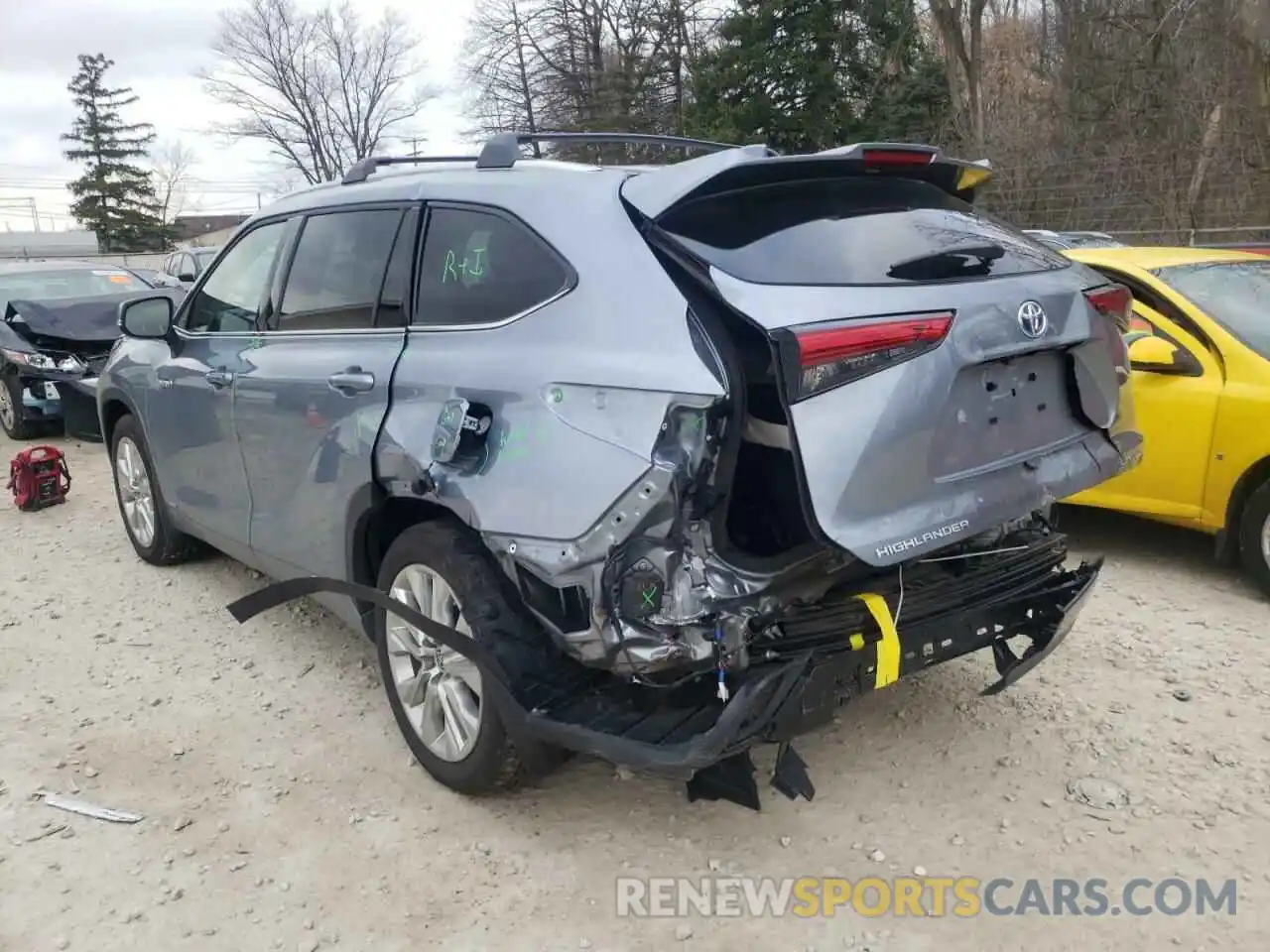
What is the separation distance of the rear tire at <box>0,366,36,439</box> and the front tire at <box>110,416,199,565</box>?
14.9 ft

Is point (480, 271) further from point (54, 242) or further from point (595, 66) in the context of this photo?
point (54, 242)

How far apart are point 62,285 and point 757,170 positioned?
10484mm

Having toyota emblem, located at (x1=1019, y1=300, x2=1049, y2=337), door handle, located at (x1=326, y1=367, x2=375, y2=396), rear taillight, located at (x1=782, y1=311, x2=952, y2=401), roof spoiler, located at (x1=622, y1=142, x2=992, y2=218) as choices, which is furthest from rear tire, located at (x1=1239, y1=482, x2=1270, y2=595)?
door handle, located at (x1=326, y1=367, x2=375, y2=396)

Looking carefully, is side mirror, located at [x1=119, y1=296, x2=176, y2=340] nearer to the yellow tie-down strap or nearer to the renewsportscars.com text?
the renewsportscars.com text

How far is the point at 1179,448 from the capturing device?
4758 millimetres

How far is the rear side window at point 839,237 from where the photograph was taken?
265 centimetres

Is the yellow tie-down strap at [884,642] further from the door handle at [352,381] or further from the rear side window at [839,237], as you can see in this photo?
the door handle at [352,381]

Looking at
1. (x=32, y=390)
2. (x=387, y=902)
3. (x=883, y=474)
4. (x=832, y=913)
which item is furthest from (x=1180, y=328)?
(x=32, y=390)

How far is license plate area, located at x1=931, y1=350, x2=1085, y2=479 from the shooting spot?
8.82ft

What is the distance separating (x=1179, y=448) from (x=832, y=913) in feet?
10.3

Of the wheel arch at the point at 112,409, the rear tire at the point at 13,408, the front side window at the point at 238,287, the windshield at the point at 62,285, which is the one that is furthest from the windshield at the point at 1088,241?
the rear tire at the point at 13,408

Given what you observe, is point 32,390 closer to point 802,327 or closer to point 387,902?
point 387,902

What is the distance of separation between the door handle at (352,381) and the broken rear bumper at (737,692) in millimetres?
669

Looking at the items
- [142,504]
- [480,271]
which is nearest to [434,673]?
[480,271]
